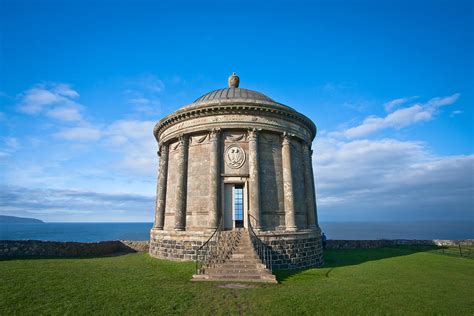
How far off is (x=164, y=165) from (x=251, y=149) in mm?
7197

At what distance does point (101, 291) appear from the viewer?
9.12m

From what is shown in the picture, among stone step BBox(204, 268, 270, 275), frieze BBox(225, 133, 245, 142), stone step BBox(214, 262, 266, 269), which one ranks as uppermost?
frieze BBox(225, 133, 245, 142)

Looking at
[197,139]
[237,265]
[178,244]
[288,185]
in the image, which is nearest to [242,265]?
[237,265]

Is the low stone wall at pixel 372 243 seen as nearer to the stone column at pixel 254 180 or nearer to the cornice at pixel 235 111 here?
the stone column at pixel 254 180

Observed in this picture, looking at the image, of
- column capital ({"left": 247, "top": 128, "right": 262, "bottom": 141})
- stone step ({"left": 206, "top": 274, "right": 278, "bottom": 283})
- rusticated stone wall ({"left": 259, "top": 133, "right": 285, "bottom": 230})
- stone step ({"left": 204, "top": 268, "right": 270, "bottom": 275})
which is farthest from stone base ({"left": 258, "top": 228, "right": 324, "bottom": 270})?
column capital ({"left": 247, "top": 128, "right": 262, "bottom": 141})

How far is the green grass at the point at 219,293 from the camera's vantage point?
7.70m

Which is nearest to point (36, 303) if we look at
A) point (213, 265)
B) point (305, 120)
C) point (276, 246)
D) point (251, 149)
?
point (213, 265)

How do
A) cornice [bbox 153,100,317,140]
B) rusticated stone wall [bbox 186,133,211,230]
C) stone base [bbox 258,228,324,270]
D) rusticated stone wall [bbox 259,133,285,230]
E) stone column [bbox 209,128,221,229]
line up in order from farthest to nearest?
cornice [bbox 153,100,317,140] → rusticated stone wall [bbox 186,133,211,230] → rusticated stone wall [bbox 259,133,285,230] → stone column [bbox 209,128,221,229] → stone base [bbox 258,228,324,270]

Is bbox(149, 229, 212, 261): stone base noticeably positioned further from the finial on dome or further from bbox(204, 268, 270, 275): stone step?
the finial on dome

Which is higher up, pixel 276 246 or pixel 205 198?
pixel 205 198

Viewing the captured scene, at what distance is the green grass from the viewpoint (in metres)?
7.70

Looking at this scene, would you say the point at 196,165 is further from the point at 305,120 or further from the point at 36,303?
the point at 36,303

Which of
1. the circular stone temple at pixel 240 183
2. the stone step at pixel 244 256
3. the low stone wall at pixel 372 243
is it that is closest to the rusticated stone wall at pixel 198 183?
the circular stone temple at pixel 240 183

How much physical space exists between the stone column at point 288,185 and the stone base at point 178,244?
4818mm
